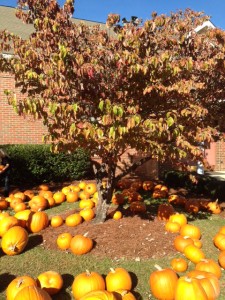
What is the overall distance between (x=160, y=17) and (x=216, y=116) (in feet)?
7.99

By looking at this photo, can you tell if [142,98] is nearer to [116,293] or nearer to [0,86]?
[116,293]

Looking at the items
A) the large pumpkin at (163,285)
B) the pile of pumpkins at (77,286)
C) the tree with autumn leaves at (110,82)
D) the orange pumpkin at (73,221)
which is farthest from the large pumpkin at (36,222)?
the large pumpkin at (163,285)

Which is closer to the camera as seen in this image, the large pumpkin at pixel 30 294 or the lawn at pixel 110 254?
the large pumpkin at pixel 30 294

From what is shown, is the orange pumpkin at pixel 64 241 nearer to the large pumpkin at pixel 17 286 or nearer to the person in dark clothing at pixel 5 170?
the large pumpkin at pixel 17 286

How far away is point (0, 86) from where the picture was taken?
12547 millimetres

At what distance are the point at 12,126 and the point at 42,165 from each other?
250 centimetres

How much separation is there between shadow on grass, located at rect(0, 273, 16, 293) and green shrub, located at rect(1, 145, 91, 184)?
6265mm

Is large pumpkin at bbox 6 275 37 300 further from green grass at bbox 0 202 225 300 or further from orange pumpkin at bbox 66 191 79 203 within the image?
orange pumpkin at bbox 66 191 79 203

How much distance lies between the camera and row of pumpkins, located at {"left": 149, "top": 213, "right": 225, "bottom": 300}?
372 cm

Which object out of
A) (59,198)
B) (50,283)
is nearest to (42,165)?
(59,198)

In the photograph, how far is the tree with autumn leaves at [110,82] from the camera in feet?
14.6

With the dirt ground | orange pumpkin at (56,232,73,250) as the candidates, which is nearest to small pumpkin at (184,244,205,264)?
the dirt ground

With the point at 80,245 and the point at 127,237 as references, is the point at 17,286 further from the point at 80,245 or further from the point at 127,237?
the point at 127,237

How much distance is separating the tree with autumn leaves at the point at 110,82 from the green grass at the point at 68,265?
161cm
